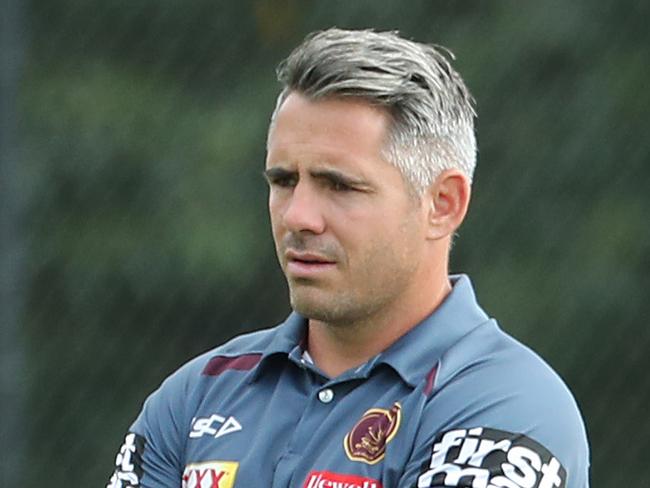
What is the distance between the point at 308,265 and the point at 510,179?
3101 millimetres

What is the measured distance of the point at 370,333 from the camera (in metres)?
3.23

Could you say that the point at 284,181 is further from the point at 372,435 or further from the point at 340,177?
the point at 372,435

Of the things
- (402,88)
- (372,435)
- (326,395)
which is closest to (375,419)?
(372,435)

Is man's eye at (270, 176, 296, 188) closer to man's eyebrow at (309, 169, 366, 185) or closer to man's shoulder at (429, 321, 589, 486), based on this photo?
man's eyebrow at (309, 169, 366, 185)

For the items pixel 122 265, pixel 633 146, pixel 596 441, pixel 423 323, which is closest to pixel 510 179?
pixel 633 146

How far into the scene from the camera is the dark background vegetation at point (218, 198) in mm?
6023

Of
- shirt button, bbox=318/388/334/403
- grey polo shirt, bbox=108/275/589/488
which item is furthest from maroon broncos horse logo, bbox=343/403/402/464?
shirt button, bbox=318/388/334/403

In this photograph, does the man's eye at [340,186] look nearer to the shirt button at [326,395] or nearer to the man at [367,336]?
the man at [367,336]

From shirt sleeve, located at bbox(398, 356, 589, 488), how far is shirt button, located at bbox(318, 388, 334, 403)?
0.22 metres

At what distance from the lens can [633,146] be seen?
20.2 feet

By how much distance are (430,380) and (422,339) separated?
0.13m

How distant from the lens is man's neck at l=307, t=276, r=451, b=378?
10.5ft

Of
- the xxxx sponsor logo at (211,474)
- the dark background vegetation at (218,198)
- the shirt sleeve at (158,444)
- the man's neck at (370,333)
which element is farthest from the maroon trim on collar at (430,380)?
the dark background vegetation at (218,198)

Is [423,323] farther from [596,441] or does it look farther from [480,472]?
[596,441]
